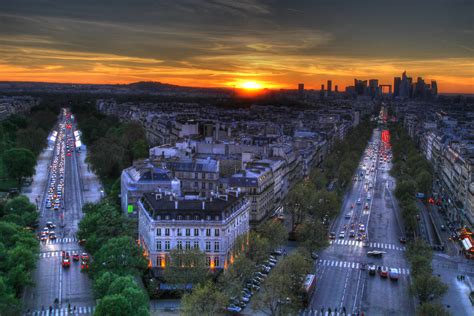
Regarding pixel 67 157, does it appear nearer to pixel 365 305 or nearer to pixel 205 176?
pixel 205 176

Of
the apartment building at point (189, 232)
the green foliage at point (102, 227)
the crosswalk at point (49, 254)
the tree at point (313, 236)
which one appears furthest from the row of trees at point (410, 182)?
the crosswalk at point (49, 254)

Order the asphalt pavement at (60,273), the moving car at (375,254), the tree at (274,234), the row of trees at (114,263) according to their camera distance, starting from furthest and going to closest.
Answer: the moving car at (375,254) < the tree at (274,234) < the asphalt pavement at (60,273) < the row of trees at (114,263)

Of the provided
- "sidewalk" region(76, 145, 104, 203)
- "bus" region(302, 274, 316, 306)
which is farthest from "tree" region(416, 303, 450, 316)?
"sidewalk" region(76, 145, 104, 203)

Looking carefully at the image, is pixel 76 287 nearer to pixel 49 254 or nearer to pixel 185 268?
pixel 185 268

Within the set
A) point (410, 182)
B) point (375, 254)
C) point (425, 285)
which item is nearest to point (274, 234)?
point (375, 254)

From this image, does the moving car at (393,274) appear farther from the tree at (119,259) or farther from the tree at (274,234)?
the tree at (119,259)

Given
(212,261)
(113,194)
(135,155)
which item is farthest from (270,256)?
(135,155)
